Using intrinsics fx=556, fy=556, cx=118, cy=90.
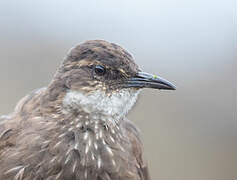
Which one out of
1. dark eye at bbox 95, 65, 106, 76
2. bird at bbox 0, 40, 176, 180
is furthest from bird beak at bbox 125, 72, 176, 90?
dark eye at bbox 95, 65, 106, 76

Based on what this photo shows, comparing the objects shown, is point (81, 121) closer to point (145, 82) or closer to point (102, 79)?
point (102, 79)

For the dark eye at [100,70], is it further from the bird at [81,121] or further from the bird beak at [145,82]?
the bird beak at [145,82]

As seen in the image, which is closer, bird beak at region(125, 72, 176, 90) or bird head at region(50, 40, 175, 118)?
bird head at region(50, 40, 175, 118)

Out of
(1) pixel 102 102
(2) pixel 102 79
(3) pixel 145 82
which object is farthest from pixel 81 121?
(3) pixel 145 82

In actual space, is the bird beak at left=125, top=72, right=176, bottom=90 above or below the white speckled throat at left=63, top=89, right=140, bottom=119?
above

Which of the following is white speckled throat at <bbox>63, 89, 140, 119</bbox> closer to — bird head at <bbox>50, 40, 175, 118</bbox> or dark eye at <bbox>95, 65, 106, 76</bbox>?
bird head at <bbox>50, 40, 175, 118</bbox>

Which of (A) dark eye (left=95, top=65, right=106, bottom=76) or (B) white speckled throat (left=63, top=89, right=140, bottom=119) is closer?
(B) white speckled throat (left=63, top=89, right=140, bottom=119)

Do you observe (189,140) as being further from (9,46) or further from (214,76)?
(9,46)

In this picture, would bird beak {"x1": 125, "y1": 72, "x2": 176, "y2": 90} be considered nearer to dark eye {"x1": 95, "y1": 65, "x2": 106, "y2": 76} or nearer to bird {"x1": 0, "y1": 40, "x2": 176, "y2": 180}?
bird {"x1": 0, "y1": 40, "x2": 176, "y2": 180}

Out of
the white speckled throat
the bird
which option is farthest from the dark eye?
the white speckled throat
